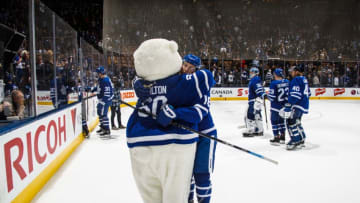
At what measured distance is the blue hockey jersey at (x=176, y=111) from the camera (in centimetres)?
146

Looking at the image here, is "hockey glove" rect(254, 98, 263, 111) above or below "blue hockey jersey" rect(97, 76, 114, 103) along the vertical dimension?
below

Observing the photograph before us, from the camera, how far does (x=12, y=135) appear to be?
225 cm

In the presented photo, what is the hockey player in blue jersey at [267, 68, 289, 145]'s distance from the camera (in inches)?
180

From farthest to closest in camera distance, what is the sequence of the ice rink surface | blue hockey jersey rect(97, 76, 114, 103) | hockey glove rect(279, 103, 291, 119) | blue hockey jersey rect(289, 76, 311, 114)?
blue hockey jersey rect(97, 76, 114, 103) → hockey glove rect(279, 103, 291, 119) → blue hockey jersey rect(289, 76, 311, 114) → the ice rink surface

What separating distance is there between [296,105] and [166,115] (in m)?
3.33

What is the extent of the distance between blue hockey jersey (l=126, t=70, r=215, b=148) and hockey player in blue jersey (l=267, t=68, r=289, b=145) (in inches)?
134

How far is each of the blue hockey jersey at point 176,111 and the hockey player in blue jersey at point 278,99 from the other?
11.1 ft

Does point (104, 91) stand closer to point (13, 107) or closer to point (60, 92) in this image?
point (60, 92)

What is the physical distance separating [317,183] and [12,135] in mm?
3018

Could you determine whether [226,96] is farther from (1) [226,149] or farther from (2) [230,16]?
(1) [226,149]

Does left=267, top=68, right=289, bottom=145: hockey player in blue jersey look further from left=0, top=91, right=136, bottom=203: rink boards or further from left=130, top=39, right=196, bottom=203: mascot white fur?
left=130, top=39, right=196, bottom=203: mascot white fur

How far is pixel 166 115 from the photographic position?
142 centimetres

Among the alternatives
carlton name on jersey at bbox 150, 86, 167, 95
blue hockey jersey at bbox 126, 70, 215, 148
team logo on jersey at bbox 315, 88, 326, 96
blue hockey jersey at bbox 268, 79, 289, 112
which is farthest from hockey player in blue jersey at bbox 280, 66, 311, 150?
team logo on jersey at bbox 315, 88, 326, 96

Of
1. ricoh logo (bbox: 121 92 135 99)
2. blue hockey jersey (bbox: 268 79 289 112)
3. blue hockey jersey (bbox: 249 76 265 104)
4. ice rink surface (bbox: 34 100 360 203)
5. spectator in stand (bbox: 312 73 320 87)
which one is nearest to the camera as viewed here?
ice rink surface (bbox: 34 100 360 203)
